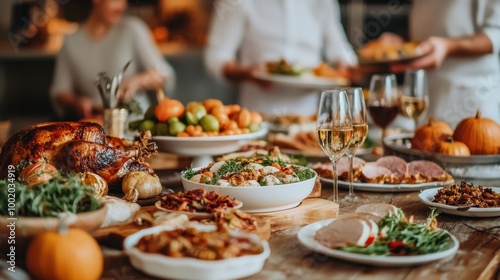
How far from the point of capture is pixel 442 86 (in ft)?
12.6

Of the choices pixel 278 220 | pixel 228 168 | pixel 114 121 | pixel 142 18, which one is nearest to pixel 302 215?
pixel 278 220

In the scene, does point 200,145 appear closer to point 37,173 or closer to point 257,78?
point 37,173

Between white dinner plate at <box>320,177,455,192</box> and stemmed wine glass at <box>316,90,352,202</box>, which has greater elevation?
stemmed wine glass at <box>316,90,352,202</box>

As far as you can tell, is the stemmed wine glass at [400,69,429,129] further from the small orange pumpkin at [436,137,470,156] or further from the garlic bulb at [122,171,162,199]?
the garlic bulb at [122,171,162,199]

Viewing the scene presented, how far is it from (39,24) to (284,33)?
8.27 feet

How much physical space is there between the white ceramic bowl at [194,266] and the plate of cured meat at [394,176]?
89 centimetres

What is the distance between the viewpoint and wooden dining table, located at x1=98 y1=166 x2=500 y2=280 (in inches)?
48.8

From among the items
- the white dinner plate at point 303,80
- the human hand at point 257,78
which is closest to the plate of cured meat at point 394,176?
the white dinner plate at point 303,80

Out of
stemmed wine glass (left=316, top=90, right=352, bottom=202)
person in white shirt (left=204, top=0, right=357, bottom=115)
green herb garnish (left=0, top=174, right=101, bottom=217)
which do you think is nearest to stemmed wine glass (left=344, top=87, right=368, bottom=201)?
stemmed wine glass (left=316, top=90, right=352, bottom=202)

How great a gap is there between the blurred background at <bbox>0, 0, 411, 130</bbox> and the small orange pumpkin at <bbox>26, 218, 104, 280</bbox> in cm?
465

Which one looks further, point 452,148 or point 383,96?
point 383,96

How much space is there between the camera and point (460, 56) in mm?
3666

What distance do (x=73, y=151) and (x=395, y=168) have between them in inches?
39.8

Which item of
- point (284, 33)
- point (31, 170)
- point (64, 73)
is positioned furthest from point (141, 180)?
point (64, 73)
